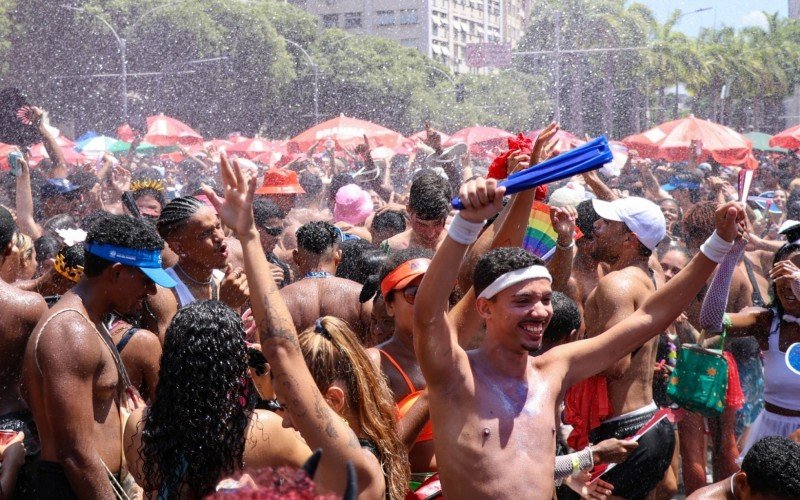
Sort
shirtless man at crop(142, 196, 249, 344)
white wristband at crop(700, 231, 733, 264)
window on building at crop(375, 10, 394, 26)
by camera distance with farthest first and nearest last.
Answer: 1. window on building at crop(375, 10, 394, 26)
2. shirtless man at crop(142, 196, 249, 344)
3. white wristband at crop(700, 231, 733, 264)

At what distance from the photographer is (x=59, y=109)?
43656 millimetres

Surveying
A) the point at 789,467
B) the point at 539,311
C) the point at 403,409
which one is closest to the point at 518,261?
the point at 539,311

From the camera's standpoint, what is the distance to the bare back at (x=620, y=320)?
483 centimetres

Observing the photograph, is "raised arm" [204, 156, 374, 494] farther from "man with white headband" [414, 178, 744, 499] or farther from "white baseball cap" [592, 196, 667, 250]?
"white baseball cap" [592, 196, 667, 250]

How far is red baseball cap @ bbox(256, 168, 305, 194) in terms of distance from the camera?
328 inches

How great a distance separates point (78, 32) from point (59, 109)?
17.3ft

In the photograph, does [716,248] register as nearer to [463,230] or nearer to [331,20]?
[463,230]

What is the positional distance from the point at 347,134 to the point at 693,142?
229 inches

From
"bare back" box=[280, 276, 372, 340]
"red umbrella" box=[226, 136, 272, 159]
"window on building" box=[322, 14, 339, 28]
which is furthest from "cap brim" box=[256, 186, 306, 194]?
"window on building" box=[322, 14, 339, 28]

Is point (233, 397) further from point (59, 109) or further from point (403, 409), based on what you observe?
point (59, 109)

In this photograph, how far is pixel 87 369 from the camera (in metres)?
3.31

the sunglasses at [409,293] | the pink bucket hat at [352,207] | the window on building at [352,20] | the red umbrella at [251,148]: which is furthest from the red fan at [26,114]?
the window on building at [352,20]

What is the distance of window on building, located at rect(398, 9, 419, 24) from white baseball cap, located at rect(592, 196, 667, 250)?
71.7 m

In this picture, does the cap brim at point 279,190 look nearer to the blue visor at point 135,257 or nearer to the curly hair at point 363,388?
the blue visor at point 135,257
